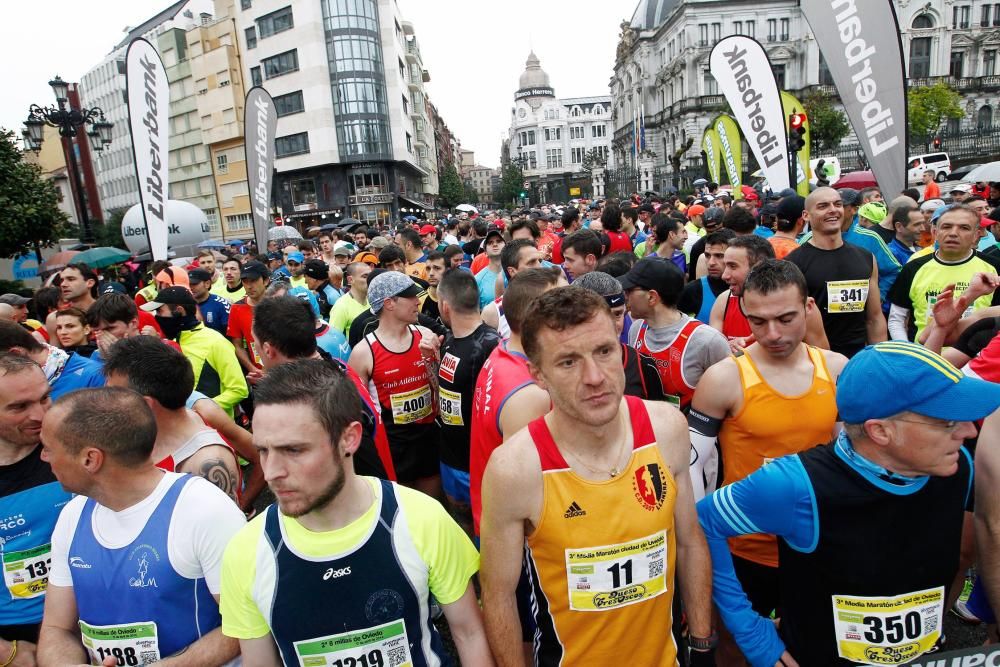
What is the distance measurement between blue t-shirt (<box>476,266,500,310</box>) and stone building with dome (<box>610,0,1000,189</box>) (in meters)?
48.8

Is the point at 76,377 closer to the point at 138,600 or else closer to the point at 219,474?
the point at 219,474

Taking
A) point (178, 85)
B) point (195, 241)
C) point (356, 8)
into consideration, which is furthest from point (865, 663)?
point (178, 85)

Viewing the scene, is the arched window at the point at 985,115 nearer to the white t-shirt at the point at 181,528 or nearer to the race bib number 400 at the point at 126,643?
the white t-shirt at the point at 181,528

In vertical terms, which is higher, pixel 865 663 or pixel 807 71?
pixel 807 71

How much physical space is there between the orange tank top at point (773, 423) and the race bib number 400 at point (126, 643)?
2.49 metres

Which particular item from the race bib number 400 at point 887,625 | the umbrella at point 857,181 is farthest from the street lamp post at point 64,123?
the umbrella at point 857,181

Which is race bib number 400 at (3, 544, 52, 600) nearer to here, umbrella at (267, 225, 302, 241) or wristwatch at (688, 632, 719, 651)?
wristwatch at (688, 632, 719, 651)

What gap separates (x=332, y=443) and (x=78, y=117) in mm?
14715

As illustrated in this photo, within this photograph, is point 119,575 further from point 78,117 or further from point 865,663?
point 78,117

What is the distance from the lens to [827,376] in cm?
265

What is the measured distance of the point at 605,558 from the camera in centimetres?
193

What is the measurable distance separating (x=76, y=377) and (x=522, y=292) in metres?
3.05

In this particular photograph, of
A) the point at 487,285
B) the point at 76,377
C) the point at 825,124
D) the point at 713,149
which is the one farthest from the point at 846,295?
the point at 825,124

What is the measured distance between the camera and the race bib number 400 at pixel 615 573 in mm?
1933
